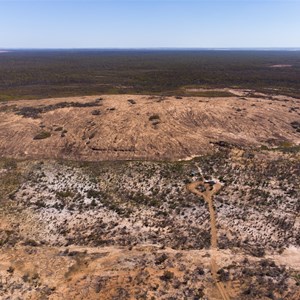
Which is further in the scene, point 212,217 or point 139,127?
point 139,127

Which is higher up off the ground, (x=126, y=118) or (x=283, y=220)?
(x=126, y=118)

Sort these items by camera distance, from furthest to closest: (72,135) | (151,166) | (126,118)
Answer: (126,118), (72,135), (151,166)

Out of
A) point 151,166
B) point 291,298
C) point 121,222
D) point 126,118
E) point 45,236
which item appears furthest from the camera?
point 126,118

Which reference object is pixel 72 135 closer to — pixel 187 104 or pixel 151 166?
pixel 151 166

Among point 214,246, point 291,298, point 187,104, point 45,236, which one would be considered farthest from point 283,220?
point 187,104

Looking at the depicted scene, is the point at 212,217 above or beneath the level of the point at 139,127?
beneath
